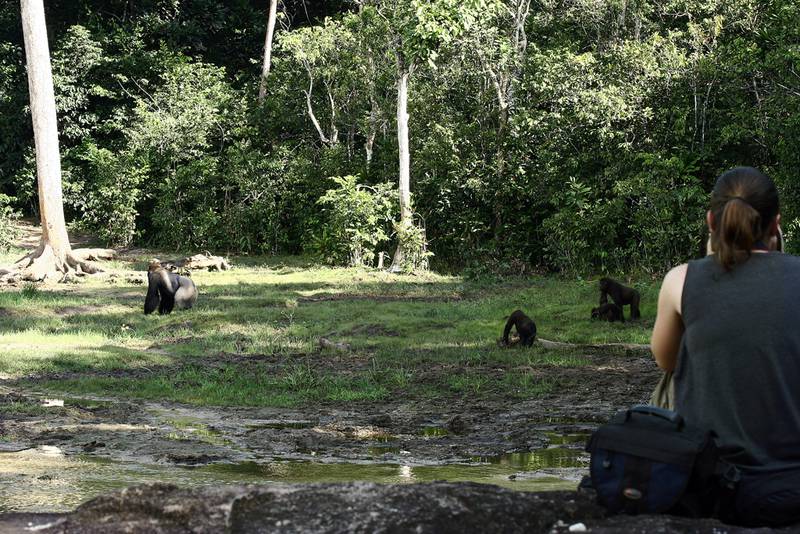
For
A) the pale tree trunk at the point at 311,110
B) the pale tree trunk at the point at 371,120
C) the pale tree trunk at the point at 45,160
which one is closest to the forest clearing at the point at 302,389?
the pale tree trunk at the point at 45,160

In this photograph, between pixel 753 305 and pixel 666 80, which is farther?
pixel 666 80

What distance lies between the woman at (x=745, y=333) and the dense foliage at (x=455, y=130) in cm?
1437

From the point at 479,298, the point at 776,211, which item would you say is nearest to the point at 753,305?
the point at 776,211

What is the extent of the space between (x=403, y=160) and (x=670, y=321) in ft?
64.0

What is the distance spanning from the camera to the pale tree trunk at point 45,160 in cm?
2241

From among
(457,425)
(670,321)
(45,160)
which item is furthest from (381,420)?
(45,160)

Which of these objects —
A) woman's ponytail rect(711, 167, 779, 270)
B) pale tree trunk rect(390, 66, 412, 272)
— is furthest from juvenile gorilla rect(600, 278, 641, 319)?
woman's ponytail rect(711, 167, 779, 270)

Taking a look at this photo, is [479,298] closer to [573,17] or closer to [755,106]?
[755,106]

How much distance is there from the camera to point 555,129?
22.3 meters

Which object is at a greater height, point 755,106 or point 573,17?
point 573,17

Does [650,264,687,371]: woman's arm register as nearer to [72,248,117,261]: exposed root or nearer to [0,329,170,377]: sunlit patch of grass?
[0,329,170,377]: sunlit patch of grass

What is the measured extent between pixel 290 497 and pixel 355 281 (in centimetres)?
1825

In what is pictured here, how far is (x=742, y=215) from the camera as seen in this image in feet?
10.6

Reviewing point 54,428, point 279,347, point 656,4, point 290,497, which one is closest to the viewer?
point 290,497
